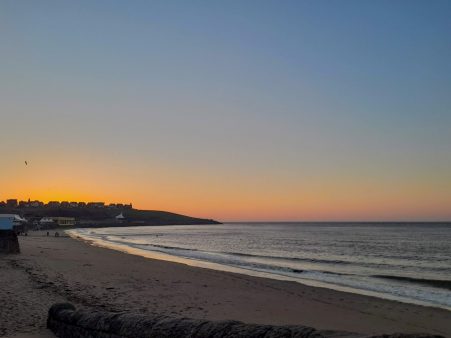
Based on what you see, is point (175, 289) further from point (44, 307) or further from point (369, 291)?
point (369, 291)

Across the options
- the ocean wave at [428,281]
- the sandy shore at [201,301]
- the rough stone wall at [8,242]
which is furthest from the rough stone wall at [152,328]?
the rough stone wall at [8,242]

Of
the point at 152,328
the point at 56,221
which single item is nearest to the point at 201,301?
the point at 152,328

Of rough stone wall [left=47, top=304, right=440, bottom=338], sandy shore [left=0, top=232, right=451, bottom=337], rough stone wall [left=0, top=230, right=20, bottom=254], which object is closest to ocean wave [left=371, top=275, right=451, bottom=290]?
sandy shore [left=0, top=232, right=451, bottom=337]

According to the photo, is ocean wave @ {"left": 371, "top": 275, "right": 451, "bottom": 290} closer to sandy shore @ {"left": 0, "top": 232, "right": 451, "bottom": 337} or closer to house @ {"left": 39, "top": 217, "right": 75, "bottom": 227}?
sandy shore @ {"left": 0, "top": 232, "right": 451, "bottom": 337}

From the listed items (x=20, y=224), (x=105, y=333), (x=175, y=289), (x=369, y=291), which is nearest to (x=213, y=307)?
(x=175, y=289)

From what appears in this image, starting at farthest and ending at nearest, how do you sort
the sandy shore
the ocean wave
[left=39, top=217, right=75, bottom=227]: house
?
[left=39, top=217, right=75, bottom=227]: house < the ocean wave < the sandy shore

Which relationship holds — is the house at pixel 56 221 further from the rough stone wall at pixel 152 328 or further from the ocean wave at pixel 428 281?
the rough stone wall at pixel 152 328

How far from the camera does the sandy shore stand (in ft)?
36.6

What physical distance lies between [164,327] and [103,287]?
31.9 feet

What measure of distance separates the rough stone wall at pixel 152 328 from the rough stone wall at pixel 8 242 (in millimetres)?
21011

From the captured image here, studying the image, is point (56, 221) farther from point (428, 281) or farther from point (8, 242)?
point (428, 281)

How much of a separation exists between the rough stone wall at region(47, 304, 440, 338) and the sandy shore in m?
0.70

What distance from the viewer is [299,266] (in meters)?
29.6

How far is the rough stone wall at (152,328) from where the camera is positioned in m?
4.96
